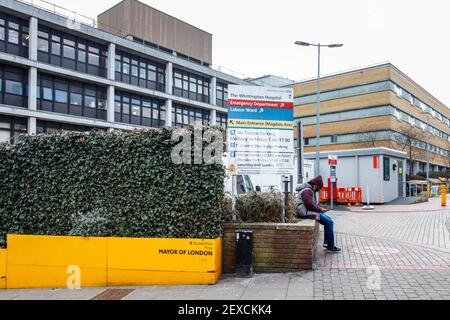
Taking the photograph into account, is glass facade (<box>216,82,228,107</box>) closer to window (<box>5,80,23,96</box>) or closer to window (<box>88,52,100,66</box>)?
window (<box>88,52,100,66</box>)

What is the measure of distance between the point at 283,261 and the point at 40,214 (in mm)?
4917

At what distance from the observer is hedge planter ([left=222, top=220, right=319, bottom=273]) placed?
23.5 ft

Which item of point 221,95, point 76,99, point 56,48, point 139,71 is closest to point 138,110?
point 139,71

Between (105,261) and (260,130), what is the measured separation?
3.90 m

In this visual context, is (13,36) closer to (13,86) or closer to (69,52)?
(13,86)

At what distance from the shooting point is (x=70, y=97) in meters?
33.3

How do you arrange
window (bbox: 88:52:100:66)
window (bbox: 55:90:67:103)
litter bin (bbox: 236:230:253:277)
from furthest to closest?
window (bbox: 88:52:100:66) → window (bbox: 55:90:67:103) → litter bin (bbox: 236:230:253:277)

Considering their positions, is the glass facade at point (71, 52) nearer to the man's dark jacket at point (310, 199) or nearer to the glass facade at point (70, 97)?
the glass facade at point (70, 97)

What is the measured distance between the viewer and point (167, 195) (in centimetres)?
738

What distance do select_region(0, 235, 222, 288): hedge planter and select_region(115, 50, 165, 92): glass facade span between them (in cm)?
3113

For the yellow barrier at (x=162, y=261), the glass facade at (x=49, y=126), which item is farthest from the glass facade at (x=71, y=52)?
the yellow barrier at (x=162, y=261)

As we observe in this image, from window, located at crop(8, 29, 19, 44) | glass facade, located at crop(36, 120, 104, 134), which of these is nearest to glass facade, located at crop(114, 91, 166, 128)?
glass facade, located at crop(36, 120, 104, 134)

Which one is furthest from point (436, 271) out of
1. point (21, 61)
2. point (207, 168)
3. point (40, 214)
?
point (21, 61)
